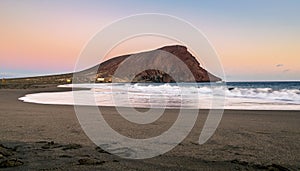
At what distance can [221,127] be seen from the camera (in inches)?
364

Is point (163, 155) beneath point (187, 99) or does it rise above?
beneath

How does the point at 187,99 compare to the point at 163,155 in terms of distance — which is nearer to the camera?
the point at 163,155

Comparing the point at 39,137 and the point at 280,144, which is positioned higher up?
the point at 39,137

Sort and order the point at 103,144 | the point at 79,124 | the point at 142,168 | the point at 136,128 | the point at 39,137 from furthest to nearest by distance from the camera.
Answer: the point at 79,124 → the point at 136,128 → the point at 39,137 → the point at 103,144 → the point at 142,168

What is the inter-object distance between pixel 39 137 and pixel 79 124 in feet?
8.23

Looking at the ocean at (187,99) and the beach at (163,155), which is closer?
the beach at (163,155)

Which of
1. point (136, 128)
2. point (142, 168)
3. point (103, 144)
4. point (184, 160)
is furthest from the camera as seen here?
point (136, 128)

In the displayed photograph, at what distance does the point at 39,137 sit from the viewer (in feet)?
24.0

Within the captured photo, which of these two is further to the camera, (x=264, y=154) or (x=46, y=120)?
(x=46, y=120)

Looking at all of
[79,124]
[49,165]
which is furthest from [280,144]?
[79,124]

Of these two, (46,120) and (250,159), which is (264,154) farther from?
(46,120)

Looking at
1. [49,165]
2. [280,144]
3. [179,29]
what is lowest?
[280,144]

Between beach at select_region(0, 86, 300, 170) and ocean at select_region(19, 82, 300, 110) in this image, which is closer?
beach at select_region(0, 86, 300, 170)

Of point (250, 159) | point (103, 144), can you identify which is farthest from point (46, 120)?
point (250, 159)
